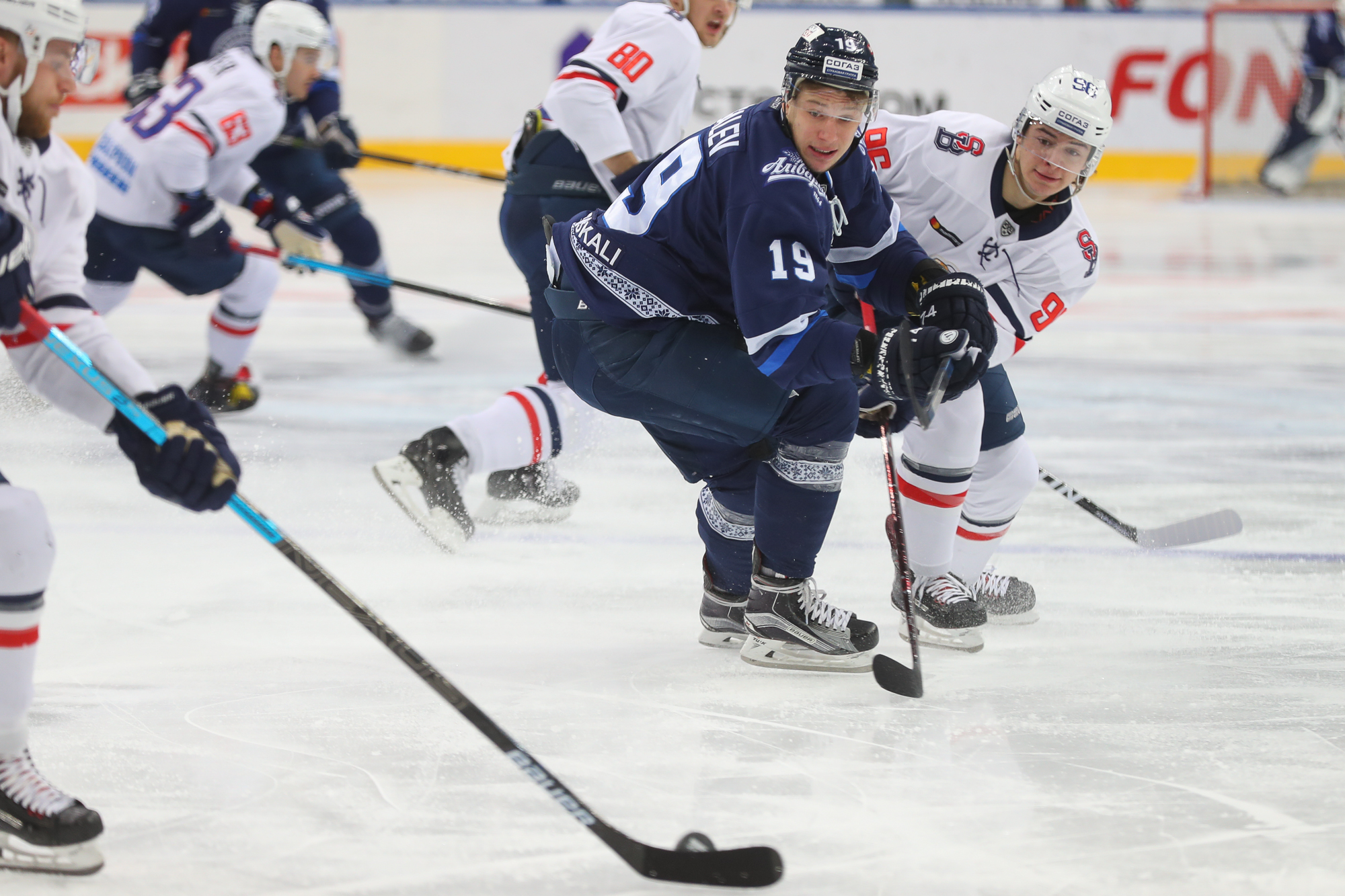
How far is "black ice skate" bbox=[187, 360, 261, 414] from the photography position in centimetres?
412

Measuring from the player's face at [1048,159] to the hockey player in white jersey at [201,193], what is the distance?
2425mm

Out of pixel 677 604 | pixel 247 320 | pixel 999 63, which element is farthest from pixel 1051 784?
pixel 999 63

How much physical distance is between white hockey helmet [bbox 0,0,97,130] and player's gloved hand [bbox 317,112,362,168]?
3.37 metres

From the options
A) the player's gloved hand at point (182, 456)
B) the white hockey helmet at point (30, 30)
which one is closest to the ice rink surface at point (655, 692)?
the player's gloved hand at point (182, 456)

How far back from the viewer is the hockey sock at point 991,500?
99.7 inches

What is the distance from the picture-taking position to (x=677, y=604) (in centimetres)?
259

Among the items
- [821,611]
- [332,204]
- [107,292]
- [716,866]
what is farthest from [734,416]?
[332,204]

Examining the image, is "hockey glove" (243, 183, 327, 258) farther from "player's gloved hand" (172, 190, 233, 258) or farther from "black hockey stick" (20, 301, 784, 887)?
"black hockey stick" (20, 301, 784, 887)

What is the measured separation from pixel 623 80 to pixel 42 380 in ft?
4.99

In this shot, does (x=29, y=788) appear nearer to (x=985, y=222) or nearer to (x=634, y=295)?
(x=634, y=295)

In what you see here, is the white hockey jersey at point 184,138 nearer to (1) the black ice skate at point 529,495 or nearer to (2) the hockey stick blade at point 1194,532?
(1) the black ice skate at point 529,495

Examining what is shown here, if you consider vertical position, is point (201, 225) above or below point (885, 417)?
below

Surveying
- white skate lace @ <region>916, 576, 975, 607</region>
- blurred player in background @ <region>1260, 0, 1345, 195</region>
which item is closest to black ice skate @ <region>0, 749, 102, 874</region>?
white skate lace @ <region>916, 576, 975, 607</region>

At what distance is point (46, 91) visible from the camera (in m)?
1.60
